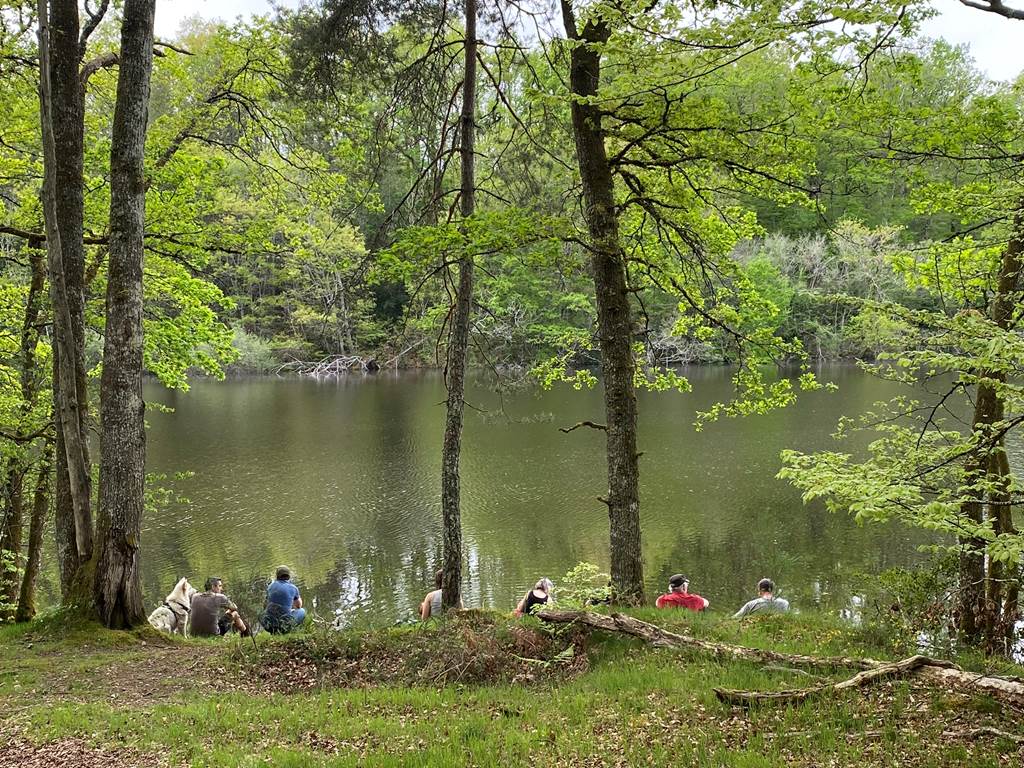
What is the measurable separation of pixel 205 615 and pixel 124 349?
150 inches

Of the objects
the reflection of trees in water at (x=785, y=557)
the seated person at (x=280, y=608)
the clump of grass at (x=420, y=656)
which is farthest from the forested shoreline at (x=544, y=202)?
the reflection of trees in water at (x=785, y=557)

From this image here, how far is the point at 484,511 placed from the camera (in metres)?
16.9

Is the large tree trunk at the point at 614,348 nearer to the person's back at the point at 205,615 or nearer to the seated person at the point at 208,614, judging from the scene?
the seated person at the point at 208,614

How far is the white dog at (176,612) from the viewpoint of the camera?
26.8 ft

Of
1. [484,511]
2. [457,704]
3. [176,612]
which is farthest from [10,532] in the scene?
[484,511]

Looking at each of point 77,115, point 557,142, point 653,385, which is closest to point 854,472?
point 653,385

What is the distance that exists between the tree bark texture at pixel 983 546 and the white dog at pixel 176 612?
840 centimetres

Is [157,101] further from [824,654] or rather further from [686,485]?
[824,654]

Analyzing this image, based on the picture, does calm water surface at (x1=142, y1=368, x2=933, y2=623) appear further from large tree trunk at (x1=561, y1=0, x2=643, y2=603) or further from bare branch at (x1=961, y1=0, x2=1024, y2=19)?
bare branch at (x1=961, y1=0, x2=1024, y2=19)

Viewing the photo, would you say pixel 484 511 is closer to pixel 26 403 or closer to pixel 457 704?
pixel 26 403

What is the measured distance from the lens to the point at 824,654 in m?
5.21

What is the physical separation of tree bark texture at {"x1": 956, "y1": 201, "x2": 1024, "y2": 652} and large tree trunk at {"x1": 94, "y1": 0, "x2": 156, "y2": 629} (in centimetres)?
737

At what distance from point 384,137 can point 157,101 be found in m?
34.1

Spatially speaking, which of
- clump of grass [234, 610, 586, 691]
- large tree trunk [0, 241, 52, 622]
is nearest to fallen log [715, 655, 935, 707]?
clump of grass [234, 610, 586, 691]
